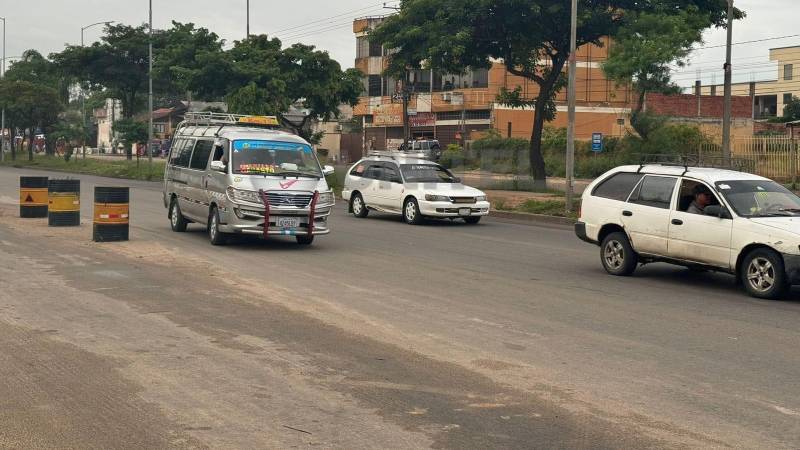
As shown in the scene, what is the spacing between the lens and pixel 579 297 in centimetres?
1204

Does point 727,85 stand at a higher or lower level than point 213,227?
higher

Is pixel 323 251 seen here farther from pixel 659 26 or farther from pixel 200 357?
pixel 659 26

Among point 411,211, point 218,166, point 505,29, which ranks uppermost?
point 505,29

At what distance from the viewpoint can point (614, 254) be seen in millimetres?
14469

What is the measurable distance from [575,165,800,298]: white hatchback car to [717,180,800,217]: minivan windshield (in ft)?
0.04

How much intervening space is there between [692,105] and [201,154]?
6574 cm

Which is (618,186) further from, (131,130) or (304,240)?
(131,130)

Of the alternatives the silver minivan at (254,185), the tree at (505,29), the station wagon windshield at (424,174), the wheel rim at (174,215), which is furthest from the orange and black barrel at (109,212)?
the tree at (505,29)

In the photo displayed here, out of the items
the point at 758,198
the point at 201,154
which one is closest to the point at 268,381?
the point at 758,198

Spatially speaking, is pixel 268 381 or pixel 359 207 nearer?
pixel 268 381

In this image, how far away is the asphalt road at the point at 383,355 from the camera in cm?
618

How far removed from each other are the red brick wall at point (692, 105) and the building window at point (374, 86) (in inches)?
861

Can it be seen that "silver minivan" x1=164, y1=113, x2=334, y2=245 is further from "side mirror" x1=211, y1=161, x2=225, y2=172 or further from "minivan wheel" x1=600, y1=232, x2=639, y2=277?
"minivan wheel" x1=600, y1=232, x2=639, y2=277

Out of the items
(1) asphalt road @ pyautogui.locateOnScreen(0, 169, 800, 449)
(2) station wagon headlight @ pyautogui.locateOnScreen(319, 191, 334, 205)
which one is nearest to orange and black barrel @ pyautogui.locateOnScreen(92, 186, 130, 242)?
(1) asphalt road @ pyautogui.locateOnScreen(0, 169, 800, 449)
